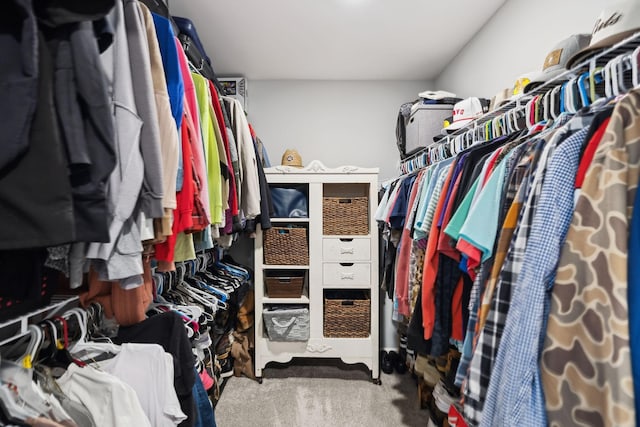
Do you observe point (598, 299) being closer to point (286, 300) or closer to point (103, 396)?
point (103, 396)

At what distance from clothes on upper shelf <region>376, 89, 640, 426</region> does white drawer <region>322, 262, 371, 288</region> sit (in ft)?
4.53

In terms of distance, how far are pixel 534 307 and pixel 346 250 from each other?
1.68m

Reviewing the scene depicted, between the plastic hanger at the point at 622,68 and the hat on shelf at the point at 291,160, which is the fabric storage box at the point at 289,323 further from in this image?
the plastic hanger at the point at 622,68

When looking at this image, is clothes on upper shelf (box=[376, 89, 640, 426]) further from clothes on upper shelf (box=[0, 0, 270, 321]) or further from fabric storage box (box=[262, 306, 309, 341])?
fabric storage box (box=[262, 306, 309, 341])

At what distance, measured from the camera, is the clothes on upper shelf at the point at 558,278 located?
52 cm

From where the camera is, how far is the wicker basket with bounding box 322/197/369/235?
2266 millimetres

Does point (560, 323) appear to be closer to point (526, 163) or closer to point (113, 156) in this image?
point (526, 163)

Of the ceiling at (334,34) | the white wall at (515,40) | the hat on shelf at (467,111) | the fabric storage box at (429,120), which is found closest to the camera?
the white wall at (515,40)

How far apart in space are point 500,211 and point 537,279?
30 cm

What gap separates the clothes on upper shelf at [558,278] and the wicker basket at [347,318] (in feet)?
4.71

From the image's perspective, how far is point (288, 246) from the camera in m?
2.27

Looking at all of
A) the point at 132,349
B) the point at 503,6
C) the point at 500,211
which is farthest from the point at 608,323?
the point at 503,6

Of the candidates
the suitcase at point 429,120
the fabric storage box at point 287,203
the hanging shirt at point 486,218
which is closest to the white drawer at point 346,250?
the fabric storage box at point 287,203

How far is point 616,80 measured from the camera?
2.41 feet
